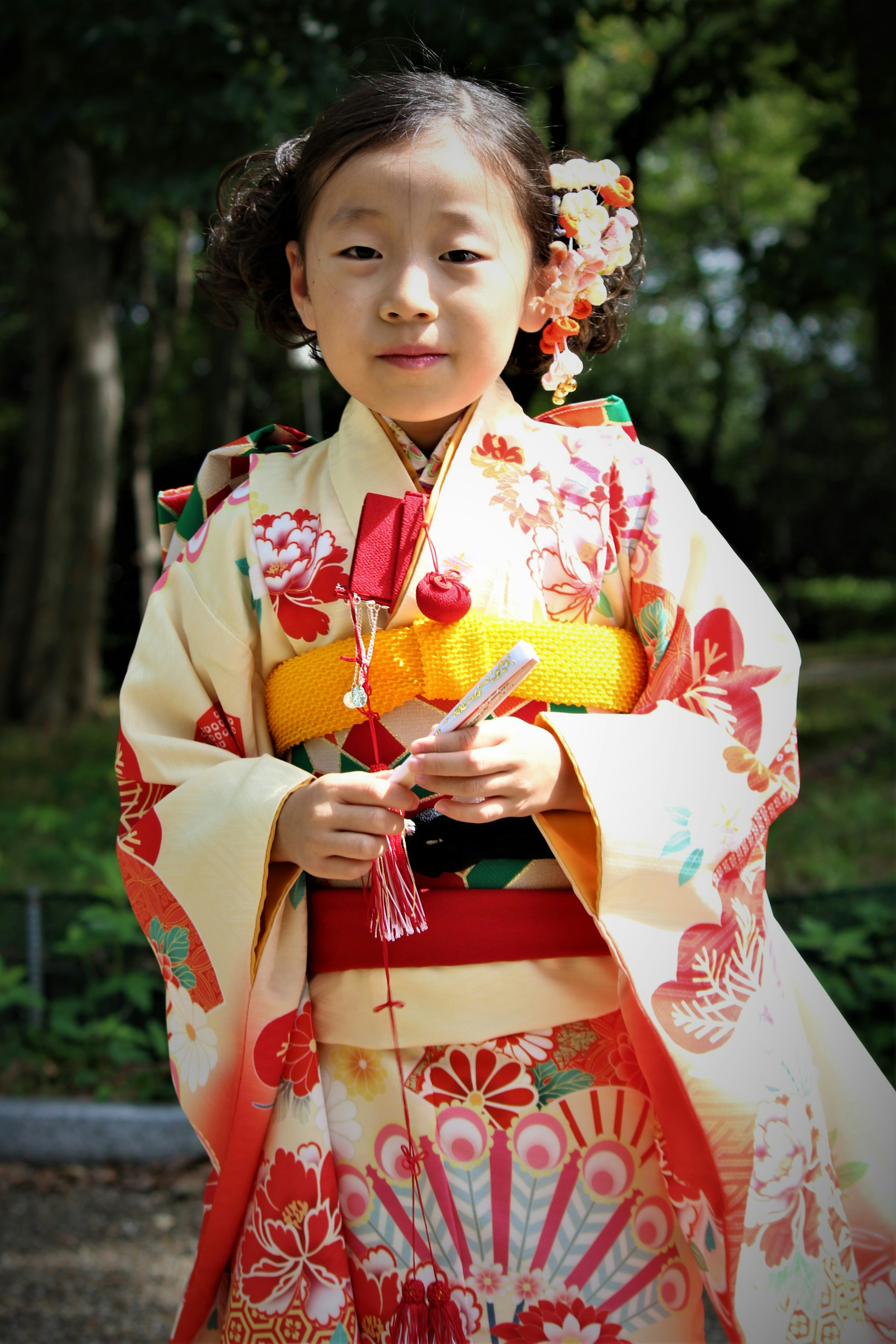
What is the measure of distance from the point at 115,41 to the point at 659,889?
4.39 metres

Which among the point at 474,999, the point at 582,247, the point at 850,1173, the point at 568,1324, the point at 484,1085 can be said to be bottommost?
the point at 568,1324

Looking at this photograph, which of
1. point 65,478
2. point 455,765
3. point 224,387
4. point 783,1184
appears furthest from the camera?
point 224,387

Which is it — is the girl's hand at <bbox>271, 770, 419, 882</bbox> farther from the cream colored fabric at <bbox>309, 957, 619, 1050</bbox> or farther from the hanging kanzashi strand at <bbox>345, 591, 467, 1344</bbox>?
the cream colored fabric at <bbox>309, 957, 619, 1050</bbox>

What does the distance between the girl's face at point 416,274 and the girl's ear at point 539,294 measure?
0.32 feet

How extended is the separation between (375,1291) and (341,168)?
132 centimetres

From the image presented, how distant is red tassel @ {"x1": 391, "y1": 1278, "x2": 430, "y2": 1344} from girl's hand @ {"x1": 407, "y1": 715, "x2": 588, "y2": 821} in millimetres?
543

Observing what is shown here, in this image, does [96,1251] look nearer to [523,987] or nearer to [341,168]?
[523,987]

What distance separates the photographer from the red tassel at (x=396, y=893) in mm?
1269

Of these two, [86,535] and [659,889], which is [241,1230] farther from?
[86,535]

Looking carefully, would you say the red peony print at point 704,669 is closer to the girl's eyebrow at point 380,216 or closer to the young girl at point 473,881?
the young girl at point 473,881

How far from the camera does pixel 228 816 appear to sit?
134 cm

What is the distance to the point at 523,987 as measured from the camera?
4.38ft

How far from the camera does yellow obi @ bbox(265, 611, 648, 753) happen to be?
1327mm

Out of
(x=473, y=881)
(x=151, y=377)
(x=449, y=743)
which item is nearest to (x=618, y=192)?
(x=449, y=743)
